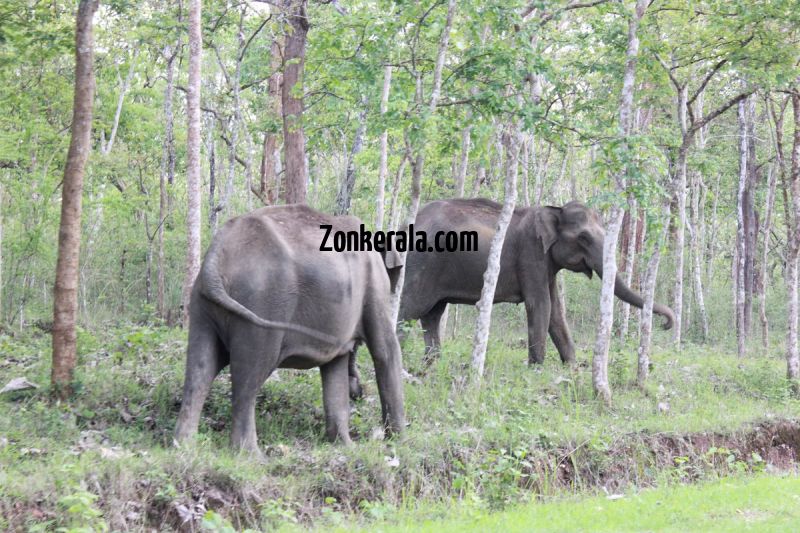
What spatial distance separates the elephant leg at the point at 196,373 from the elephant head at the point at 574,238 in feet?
22.6

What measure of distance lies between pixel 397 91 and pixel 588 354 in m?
6.36

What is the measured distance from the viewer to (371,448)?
8.80m

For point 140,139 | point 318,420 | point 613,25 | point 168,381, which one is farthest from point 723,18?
point 140,139

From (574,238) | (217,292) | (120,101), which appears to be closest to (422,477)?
(217,292)

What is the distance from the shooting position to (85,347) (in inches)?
430

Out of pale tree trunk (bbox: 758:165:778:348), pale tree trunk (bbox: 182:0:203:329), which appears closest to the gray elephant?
pale tree trunk (bbox: 182:0:203:329)

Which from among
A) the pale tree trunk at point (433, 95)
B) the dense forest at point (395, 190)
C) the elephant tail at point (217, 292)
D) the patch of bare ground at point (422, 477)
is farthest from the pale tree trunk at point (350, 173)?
the elephant tail at point (217, 292)

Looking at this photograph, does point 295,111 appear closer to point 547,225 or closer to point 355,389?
point 547,225

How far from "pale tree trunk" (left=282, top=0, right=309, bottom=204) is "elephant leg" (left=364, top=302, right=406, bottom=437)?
4060mm

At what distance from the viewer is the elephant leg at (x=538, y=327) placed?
1355cm

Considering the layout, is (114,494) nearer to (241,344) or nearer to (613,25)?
(241,344)

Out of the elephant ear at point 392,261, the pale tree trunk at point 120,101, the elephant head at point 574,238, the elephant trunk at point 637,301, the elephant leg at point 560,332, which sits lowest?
the elephant leg at point 560,332

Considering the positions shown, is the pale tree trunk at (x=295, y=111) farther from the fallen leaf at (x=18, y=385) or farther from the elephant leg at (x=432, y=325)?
the fallen leaf at (x=18, y=385)

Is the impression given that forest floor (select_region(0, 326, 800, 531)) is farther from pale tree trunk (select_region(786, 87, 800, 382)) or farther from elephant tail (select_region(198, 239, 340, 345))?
elephant tail (select_region(198, 239, 340, 345))
